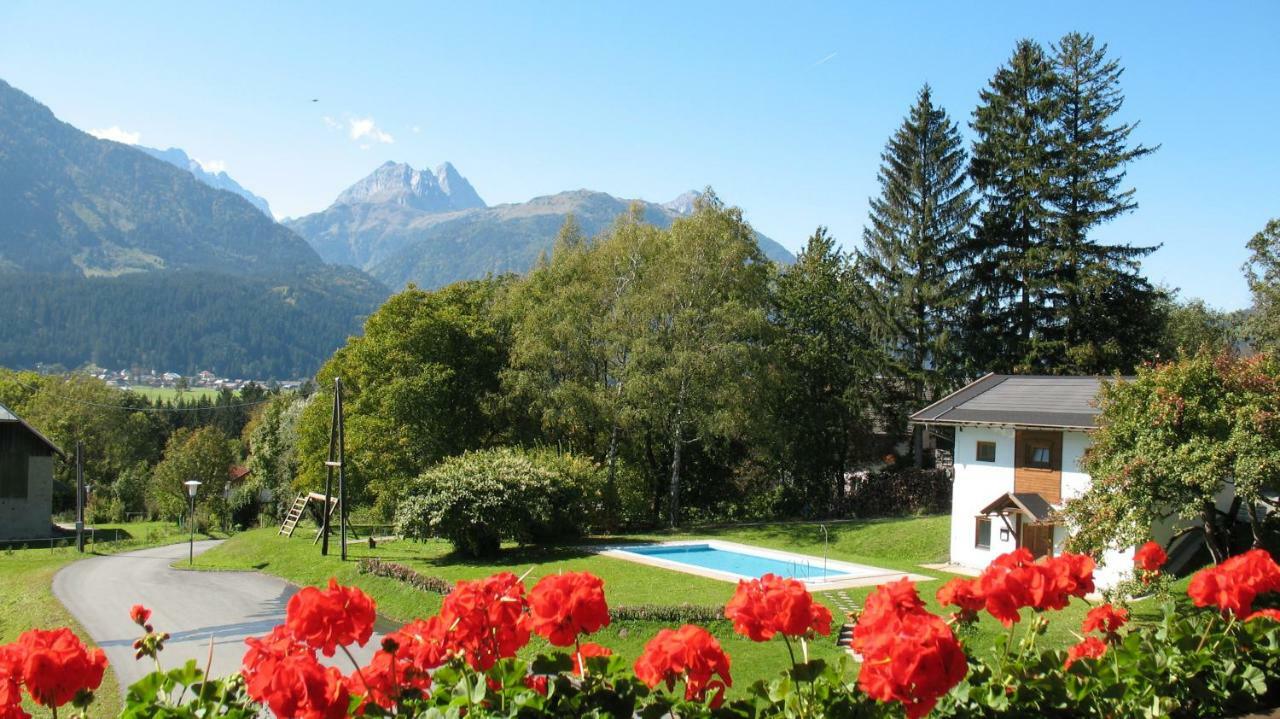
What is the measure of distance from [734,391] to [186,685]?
2602cm

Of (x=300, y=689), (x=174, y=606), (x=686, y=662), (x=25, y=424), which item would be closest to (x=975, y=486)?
(x=174, y=606)

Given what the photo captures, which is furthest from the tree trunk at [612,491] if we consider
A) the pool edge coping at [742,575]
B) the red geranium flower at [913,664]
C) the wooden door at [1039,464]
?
the red geranium flower at [913,664]

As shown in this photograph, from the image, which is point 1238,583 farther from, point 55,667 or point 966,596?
point 55,667

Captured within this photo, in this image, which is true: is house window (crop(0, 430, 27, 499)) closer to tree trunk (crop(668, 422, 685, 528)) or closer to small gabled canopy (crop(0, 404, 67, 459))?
small gabled canopy (crop(0, 404, 67, 459))

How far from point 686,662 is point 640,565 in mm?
18671

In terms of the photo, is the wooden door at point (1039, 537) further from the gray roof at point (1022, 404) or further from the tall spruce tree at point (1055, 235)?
the tall spruce tree at point (1055, 235)

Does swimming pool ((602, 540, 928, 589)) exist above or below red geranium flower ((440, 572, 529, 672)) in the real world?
below

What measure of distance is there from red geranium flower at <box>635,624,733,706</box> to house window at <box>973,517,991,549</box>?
19971 millimetres

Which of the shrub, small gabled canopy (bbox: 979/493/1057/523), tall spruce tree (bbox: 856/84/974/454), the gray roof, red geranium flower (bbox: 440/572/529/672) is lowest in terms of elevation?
the shrub

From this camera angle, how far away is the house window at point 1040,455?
66.0 feet

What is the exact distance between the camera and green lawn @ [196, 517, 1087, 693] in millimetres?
14125

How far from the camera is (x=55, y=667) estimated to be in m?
2.67

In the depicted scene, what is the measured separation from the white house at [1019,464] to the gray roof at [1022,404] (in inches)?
0.9

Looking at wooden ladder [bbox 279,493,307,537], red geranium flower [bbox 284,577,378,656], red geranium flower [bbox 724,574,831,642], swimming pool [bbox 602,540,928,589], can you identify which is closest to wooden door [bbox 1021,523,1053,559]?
swimming pool [bbox 602,540,928,589]
